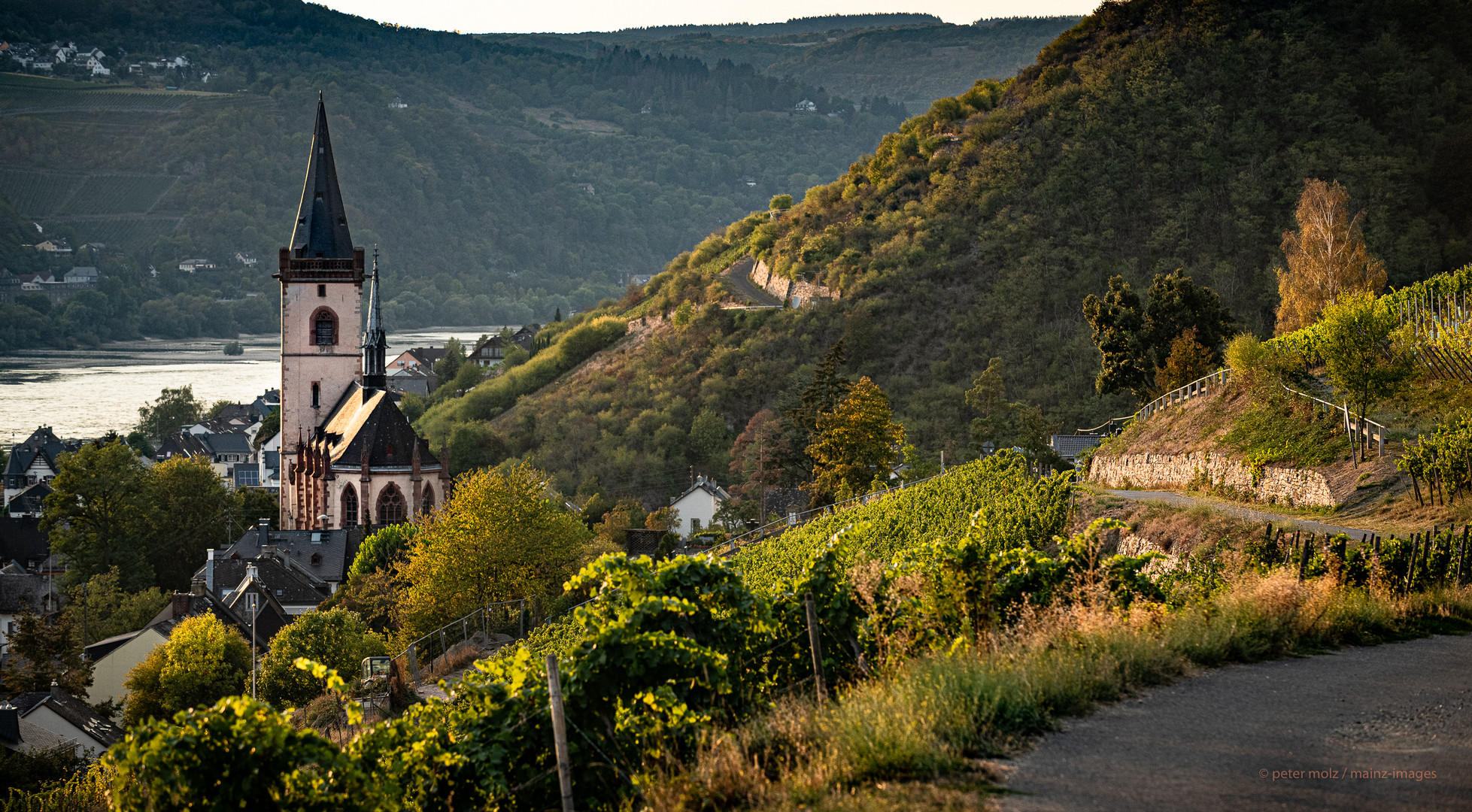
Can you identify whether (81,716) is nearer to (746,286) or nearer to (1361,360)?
(1361,360)

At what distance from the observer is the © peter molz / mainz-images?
910cm

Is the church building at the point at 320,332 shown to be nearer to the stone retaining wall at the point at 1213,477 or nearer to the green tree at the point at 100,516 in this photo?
the green tree at the point at 100,516

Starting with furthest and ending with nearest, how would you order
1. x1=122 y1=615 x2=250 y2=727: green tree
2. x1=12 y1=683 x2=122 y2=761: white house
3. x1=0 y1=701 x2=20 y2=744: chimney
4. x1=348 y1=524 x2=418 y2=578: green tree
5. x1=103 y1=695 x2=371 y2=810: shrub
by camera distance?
x1=348 y1=524 x2=418 y2=578: green tree
x1=122 y1=615 x2=250 y2=727: green tree
x1=12 y1=683 x2=122 y2=761: white house
x1=0 y1=701 x2=20 y2=744: chimney
x1=103 y1=695 x2=371 y2=810: shrub

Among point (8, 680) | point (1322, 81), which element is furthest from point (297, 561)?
point (1322, 81)

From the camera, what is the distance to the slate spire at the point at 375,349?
2731 inches

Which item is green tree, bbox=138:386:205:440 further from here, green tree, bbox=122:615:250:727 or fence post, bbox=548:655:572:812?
fence post, bbox=548:655:572:812

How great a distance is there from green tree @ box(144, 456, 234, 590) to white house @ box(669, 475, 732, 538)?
1031 inches

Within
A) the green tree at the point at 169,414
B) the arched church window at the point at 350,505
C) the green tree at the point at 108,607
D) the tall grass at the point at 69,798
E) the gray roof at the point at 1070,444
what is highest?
the gray roof at the point at 1070,444

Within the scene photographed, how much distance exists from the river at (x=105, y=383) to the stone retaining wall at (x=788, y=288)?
4249cm

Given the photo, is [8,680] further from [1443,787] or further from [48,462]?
[48,462]

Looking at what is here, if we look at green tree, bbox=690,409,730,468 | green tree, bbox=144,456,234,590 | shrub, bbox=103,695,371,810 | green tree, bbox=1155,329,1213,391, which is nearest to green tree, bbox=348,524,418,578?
green tree, bbox=144,456,234,590

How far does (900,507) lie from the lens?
33.4 m

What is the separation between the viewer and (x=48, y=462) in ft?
317

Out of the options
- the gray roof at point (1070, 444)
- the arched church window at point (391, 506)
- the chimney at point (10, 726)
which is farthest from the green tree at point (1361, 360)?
the arched church window at point (391, 506)
